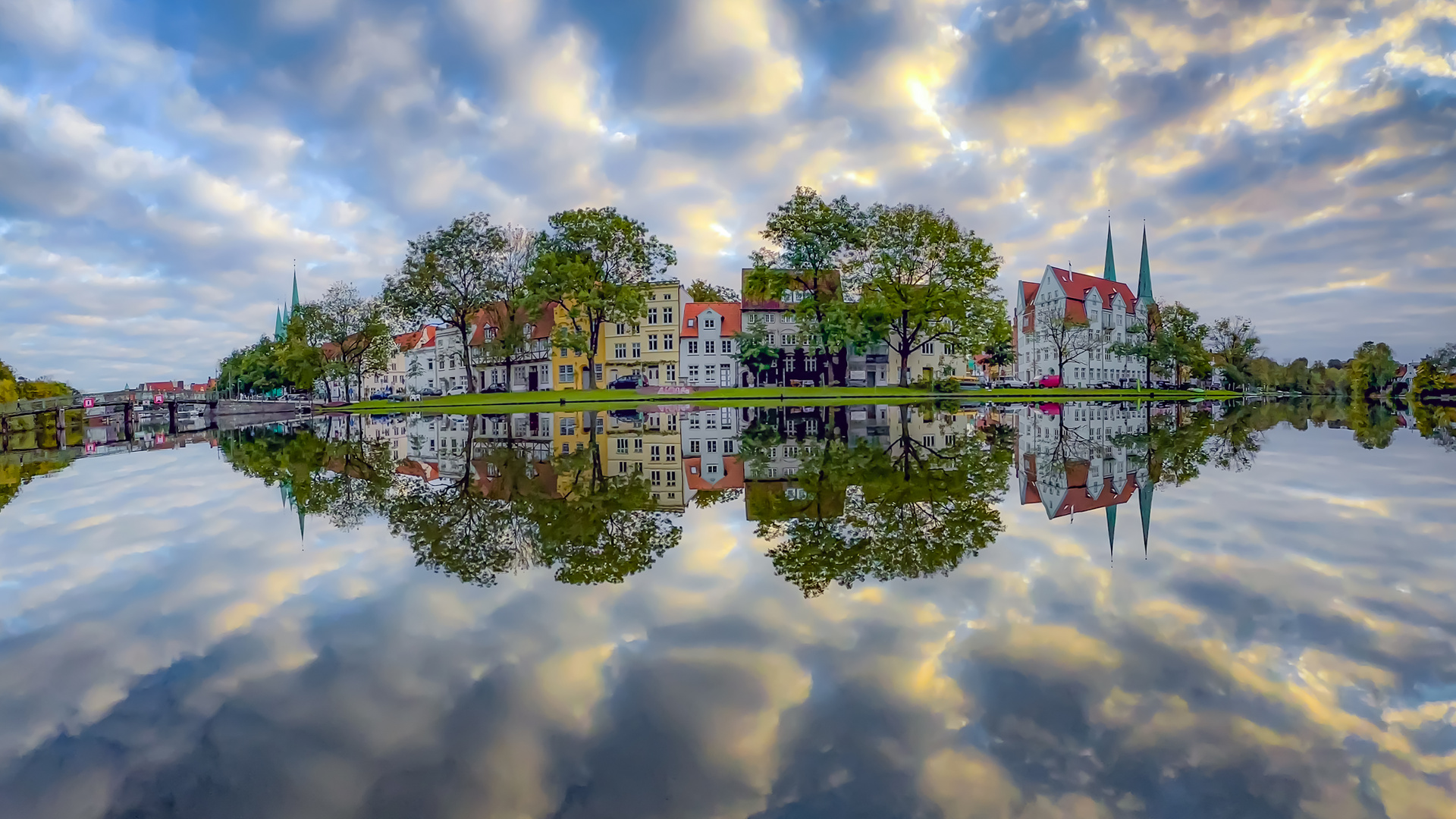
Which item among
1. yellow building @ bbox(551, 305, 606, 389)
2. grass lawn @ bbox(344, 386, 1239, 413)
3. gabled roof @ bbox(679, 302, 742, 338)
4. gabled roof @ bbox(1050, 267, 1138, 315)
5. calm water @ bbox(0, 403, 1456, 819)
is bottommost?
calm water @ bbox(0, 403, 1456, 819)

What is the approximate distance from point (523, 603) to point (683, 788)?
113 inches

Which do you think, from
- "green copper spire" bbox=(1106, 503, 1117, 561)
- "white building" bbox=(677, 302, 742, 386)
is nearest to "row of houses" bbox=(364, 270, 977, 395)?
"white building" bbox=(677, 302, 742, 386)

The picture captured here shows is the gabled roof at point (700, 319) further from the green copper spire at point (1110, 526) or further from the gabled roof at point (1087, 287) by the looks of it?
the green copper spire at point (1110, 526)

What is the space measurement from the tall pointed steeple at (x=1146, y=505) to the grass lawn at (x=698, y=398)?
3650 cm

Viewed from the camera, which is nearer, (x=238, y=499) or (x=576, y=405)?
(x=238, y=499)

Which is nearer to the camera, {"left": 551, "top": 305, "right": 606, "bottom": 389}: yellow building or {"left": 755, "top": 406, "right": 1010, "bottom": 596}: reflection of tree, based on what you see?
{"left": 755, "top": 406, "right": 1010, "bottom": 596}: reflection of tree

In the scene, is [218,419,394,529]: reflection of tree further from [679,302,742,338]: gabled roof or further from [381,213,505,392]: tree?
[679,302,742,338]: gabled roof

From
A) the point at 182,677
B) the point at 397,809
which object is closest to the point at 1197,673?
the point at 397,809

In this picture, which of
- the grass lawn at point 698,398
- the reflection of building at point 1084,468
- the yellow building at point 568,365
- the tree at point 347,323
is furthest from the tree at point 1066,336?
the tree at point 347,323

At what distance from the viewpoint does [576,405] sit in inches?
1949

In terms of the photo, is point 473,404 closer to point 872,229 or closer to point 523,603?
point 872,229

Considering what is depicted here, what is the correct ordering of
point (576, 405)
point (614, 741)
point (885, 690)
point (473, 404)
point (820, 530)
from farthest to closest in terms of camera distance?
point (473, 404) < point (576, 405) < point (820, 530) < point (885, 690) < point (614, 741)

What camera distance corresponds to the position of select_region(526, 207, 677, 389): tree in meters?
52.2

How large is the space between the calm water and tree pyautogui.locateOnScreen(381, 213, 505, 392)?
45486 mm
